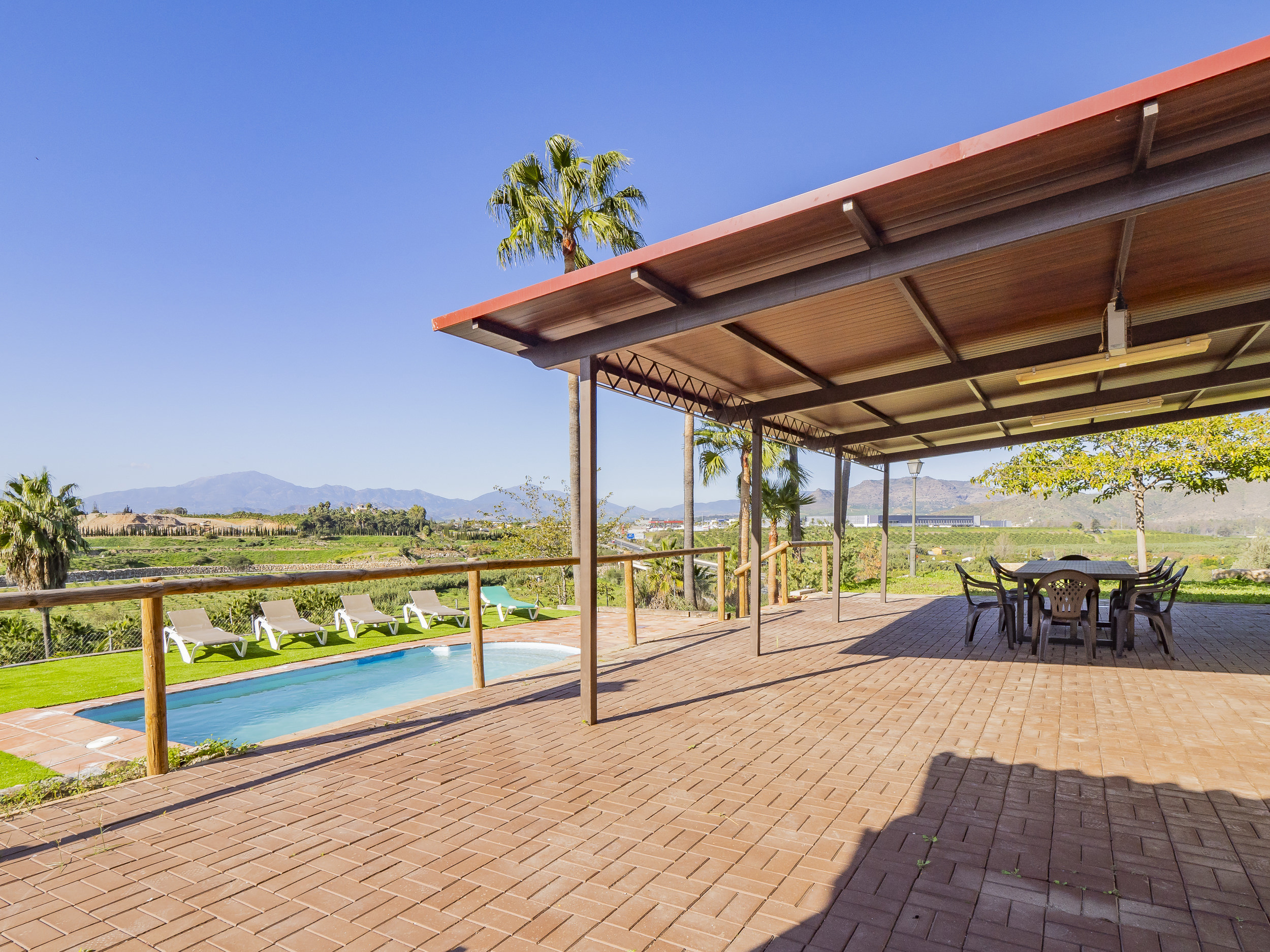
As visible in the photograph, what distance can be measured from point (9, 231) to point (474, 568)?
167 ft

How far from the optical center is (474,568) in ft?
19.0

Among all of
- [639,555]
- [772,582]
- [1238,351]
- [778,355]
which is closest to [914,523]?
[772,582]

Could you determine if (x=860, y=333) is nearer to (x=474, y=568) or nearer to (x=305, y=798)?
(x=474, y=568)

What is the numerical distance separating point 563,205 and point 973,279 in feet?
36.2

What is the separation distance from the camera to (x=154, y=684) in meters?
3.78

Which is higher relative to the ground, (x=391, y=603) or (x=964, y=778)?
(x=964, y=778)

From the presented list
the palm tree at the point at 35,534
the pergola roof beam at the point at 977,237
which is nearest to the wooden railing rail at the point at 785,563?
the pergola roof beam at the point at 977,237

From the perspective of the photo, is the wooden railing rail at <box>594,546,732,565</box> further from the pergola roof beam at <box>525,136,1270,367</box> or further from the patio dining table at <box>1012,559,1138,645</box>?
the patio dining table at <box>1012,559,1138,645</box>

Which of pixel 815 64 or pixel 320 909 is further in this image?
pixel 815 64

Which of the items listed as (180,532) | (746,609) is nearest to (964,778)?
(746,609)

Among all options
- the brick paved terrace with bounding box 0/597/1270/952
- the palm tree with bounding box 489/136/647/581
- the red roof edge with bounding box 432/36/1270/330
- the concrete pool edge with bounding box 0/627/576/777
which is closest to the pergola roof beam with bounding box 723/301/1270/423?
the brick paved terrace with bounding box 0/597/1270/952

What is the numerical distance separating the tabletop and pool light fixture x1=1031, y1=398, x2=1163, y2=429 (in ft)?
6.50

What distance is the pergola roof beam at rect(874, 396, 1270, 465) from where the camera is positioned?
337 inches

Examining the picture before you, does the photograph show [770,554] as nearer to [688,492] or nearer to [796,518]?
[688,492]
